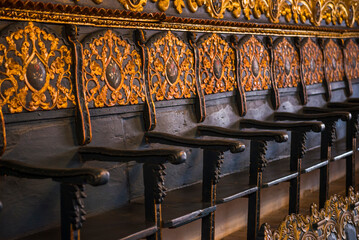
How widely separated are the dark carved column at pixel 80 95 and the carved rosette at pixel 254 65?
4.24 feet

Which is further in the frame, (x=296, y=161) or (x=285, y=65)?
(x=285, y=65)

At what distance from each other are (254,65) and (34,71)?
1.69 metres

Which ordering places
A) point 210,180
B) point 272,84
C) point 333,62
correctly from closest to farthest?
1. point 210,180
2. point 272,84
3. point 333,62

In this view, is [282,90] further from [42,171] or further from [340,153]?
[42,171]

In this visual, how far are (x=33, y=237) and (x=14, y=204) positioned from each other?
14cm

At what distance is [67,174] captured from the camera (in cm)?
158

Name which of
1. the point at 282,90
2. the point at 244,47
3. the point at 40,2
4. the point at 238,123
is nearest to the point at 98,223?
the point at 40,2

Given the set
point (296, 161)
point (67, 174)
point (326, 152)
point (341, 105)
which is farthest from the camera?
point (341, 105)

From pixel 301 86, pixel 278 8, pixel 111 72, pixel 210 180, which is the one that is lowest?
pixel 210 180

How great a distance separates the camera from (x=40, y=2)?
193 centimetres

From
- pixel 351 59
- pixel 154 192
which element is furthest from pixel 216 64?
pixel 351 59

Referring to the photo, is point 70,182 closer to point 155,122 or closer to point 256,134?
point 155,122

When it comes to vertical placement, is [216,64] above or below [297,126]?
above

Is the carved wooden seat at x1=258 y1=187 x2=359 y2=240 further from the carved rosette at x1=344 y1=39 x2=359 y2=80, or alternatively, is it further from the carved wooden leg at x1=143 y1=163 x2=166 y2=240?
the carved rosette at x1=344 y1=39 x2=359 y2=80
